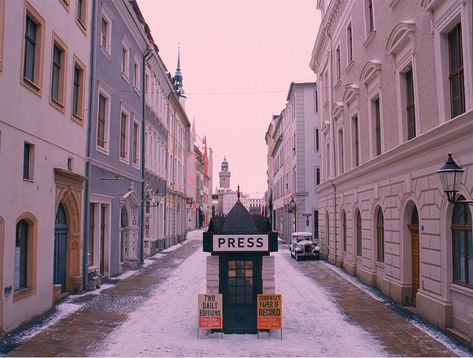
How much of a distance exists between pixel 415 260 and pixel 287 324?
4.81 m

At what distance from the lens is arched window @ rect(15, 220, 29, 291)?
11.0m

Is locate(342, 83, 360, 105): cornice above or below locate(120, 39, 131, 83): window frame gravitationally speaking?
below

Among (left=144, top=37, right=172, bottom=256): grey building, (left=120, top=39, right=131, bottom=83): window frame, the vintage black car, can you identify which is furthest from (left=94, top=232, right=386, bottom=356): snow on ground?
the vintage black car

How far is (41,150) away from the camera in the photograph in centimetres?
1204

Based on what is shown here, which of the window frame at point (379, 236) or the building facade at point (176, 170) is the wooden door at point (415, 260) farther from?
the building facade at point (176, 170)

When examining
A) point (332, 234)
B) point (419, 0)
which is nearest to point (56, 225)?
point (419, 0)

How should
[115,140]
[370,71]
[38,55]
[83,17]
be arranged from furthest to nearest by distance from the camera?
[115,140], [370,71], [83,17], [38,55]

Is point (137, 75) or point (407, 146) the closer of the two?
point (407, 146)

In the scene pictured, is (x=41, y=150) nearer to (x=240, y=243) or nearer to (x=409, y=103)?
(x=240, y=243)

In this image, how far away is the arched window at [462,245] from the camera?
32.8 feet

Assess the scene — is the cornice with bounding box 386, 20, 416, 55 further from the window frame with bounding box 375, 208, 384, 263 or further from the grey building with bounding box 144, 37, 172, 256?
the grey building with bounding box 144, 37, 172, 256

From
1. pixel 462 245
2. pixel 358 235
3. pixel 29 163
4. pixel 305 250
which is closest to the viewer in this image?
pixel 462 245

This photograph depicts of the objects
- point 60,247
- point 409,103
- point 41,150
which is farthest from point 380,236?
point 41,150

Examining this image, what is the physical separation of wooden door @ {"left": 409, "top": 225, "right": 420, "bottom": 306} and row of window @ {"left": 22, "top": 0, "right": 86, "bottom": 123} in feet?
35.7
